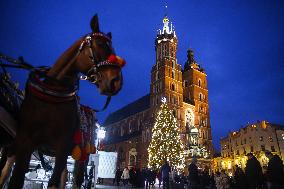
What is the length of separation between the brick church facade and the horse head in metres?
49.1

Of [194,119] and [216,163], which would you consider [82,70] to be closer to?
[194,119]

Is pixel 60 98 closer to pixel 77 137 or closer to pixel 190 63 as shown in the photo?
pixel 77 137

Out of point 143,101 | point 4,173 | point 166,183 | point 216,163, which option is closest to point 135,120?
point 143,101

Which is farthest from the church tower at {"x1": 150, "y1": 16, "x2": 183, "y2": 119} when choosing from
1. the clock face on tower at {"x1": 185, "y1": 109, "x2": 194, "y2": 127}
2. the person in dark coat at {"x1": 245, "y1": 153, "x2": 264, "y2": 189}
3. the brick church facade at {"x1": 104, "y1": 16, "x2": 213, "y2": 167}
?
the person in dark coat at {"x1": 245, "y1": 153, "x2": 264, "y2": 189}

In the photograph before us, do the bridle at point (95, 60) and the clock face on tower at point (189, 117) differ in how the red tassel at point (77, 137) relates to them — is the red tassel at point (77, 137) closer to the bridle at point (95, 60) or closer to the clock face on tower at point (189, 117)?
the bridle at point (95, 60)

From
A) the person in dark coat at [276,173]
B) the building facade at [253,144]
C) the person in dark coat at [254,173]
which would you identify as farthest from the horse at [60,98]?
the building facade at [253,144]

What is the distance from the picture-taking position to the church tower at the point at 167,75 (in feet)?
186

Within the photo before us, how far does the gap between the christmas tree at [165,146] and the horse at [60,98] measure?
36.0 metres

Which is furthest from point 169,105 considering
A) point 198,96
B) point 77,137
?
point 77,137

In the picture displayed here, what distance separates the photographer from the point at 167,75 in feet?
193

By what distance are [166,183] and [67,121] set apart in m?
15.1

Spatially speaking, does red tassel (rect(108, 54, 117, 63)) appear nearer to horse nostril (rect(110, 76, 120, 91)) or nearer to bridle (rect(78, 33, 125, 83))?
bridle (rect(78, 33, 125, 83))

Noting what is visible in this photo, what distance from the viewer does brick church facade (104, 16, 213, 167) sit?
185 feet

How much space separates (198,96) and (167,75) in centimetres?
1104
